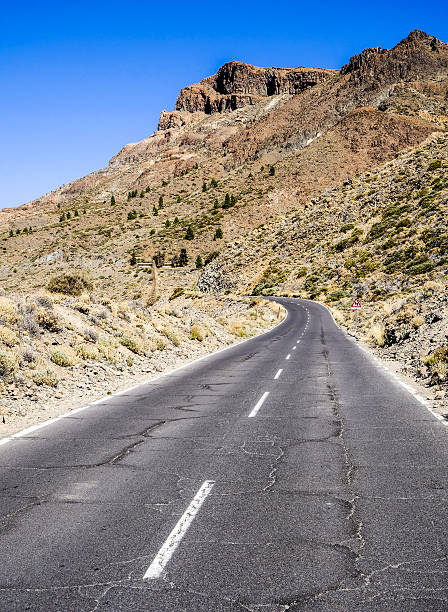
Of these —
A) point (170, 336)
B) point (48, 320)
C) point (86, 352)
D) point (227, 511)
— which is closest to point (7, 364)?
point (86, 352)

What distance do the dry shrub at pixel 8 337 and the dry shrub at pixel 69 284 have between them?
12137 millimetres

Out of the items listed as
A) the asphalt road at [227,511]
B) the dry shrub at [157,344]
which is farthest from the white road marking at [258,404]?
the dry shrub at [157,344]

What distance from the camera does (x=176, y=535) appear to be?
4344mm

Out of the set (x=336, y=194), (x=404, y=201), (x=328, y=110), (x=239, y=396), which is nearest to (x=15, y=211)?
(x=328, y=110)

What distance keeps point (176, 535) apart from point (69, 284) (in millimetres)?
21864

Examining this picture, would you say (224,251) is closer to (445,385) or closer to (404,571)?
(445,385)

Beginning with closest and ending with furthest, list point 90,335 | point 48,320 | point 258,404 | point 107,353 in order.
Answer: point 258,404 → point 48,320 → point 107,353 → point 90,335

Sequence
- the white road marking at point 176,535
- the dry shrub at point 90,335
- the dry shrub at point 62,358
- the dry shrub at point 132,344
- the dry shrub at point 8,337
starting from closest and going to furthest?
1. the white road marking at point 176,535
2. the dry shrub at point 8,337
3. the dry shrub at point 62,358
4. the dry shrub at point 90,335
5. the dry shrub at point 132,344

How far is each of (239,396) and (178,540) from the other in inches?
293

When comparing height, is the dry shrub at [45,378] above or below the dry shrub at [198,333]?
above

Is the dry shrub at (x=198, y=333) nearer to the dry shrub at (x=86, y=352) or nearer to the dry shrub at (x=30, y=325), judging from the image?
the dry shrub at (x=86, y=352)

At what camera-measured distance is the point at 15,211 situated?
7805 inches

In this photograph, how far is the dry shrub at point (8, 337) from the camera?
1217cm

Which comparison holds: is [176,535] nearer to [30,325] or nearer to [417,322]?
A: [30,325]
